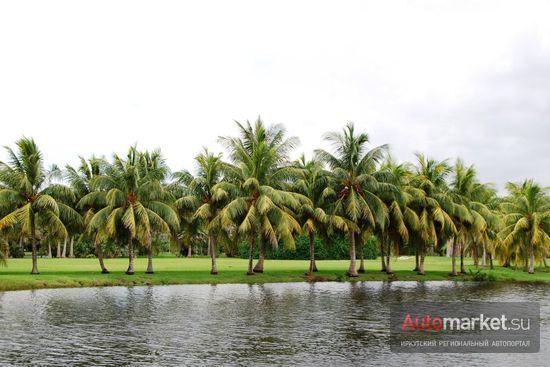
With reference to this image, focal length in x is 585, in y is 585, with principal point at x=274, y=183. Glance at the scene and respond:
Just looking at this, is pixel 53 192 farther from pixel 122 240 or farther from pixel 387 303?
pixel 387 303

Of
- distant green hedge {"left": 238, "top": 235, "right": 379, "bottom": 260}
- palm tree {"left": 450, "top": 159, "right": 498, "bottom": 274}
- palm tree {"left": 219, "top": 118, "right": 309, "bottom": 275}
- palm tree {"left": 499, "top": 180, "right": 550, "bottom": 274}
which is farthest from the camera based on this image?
Result: distant green hedge {"left": 238, "top": 235, "right": 379, "bottom": 260}

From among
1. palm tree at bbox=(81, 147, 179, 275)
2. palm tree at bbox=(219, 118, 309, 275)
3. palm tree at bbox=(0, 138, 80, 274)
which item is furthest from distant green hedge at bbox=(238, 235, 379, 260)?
palm tree at bbox=(0, 138, 80, 274)

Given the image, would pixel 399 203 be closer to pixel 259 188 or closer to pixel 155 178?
pixel 259 188

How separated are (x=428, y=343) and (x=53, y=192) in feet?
118

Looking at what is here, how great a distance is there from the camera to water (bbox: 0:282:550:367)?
20719 millimetres

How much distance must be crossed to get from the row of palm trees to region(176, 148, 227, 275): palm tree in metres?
0.10

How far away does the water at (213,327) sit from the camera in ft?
68.0

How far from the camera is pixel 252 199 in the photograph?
173ft

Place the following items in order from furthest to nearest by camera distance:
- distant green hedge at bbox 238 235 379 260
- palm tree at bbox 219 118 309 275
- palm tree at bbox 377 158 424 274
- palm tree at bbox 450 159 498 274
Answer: distant green hedge at bbox 238 235 379 260 < palm tree at bbox 450 159 498 274 < palm tree at bbox 377 158 424 274 < palm tree at bbox 219 118 309 275

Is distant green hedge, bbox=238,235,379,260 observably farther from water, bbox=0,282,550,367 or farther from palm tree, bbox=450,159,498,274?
water, bbox=0,282,550,367

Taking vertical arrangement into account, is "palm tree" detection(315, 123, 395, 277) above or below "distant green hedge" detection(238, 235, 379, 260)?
above

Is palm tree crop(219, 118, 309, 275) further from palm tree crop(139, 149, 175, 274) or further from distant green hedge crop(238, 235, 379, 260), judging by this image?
distant green hedge crop(238, 235, 379, 260)

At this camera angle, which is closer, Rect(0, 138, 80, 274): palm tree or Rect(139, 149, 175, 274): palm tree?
Rect(0, 138, 80, 274): palm tree

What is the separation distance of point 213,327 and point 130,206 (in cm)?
2502
